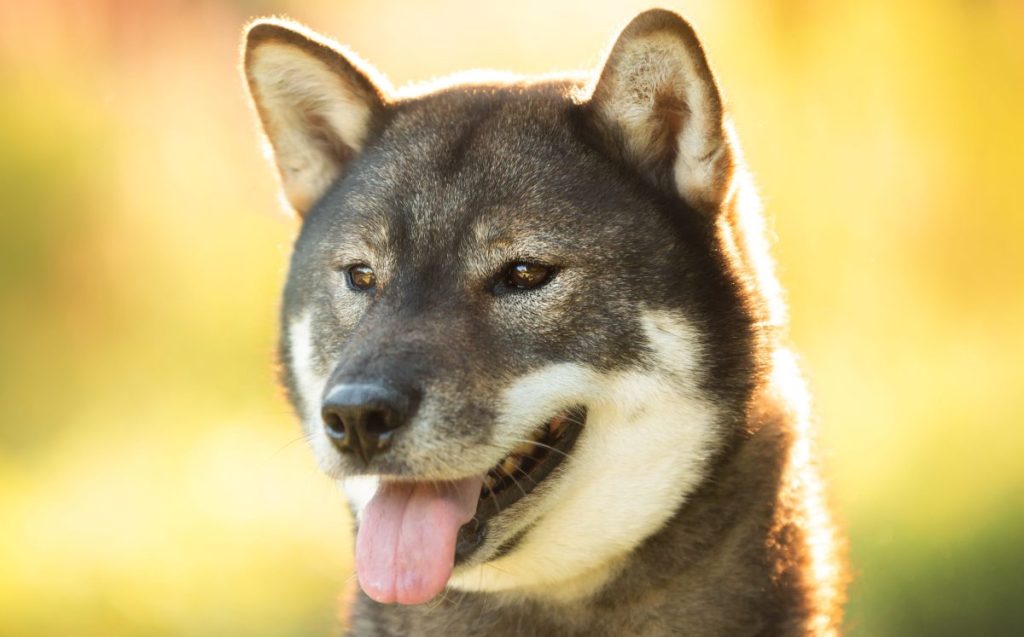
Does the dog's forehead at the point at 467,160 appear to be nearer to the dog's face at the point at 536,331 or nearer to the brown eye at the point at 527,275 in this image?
the dog's face at the point at 536,331

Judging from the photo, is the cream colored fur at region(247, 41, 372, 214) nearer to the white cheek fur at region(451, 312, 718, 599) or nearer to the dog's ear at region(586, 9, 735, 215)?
the dog's ear at region(586, 9, 735, 215)

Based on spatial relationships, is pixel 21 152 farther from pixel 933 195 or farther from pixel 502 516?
pixel 502 516

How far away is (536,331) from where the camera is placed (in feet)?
11.9

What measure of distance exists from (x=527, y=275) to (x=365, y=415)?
2.25 feet

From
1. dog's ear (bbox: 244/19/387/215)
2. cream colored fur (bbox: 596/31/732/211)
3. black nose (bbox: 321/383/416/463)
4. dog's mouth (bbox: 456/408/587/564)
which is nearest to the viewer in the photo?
black nose (bbox: 321/383/416/463)

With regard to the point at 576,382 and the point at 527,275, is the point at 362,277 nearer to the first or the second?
the point at 527,275

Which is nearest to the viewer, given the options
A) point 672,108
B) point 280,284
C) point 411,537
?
point 411,537

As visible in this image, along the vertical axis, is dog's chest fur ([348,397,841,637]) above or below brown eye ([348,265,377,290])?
below

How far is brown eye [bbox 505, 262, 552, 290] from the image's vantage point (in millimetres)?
3707

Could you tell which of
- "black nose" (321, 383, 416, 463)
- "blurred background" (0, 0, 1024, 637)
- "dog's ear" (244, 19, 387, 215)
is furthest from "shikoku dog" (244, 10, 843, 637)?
"blurred background" (0, 0, 1024, 637)

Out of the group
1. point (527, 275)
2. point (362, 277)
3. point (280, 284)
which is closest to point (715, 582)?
point (527, 275)

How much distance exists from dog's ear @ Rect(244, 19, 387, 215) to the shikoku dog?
0.39m

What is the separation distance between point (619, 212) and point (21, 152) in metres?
8.06

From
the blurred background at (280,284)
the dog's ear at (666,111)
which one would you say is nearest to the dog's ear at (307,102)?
the blurred background at (280,284)
